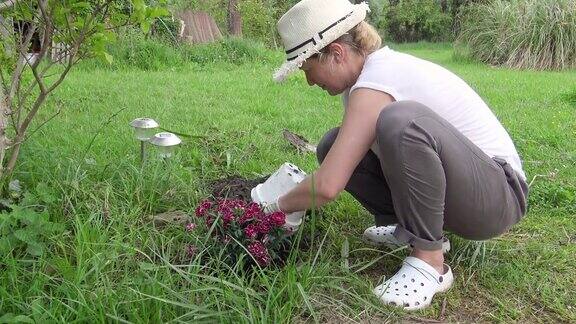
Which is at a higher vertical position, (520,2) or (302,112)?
(302,112)

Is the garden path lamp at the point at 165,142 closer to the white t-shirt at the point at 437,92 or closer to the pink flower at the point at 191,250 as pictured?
the pink flower at the point at 191,250

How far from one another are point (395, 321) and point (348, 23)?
3.15 ft

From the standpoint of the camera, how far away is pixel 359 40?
6.66ft

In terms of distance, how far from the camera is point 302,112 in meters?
4.81

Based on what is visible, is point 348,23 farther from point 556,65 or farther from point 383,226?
point 556,65

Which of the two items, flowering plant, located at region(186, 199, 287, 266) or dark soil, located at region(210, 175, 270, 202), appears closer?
flowering plant, located at region(186, 199, 287, 266)

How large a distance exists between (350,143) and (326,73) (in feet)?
1.05

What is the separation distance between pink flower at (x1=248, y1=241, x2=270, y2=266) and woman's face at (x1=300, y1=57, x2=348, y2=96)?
23.1 inches

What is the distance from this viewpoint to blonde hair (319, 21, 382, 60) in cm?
202

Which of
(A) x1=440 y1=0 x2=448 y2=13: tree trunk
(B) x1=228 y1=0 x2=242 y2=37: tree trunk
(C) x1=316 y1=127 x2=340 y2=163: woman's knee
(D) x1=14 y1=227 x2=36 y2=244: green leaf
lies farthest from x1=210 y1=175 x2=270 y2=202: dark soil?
(A) x1=440 y1=0 x2=448 y2=13: tree trunk

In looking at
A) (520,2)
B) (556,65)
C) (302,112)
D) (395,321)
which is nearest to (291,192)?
(395,321)

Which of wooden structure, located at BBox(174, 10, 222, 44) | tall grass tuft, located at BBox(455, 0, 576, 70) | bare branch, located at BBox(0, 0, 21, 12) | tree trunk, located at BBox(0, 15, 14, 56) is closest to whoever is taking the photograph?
bare branch, located at BBox(0, 0, 21, 12)

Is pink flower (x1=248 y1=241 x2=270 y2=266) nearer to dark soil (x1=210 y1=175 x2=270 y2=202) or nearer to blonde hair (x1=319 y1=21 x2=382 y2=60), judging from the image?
dark soil (x1=210 y1=175 x2=270 y2=202)

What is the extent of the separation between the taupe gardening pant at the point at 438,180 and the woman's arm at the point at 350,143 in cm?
4
